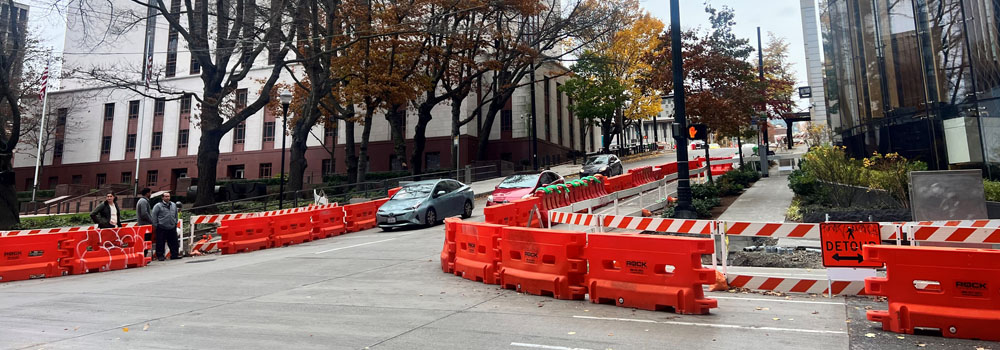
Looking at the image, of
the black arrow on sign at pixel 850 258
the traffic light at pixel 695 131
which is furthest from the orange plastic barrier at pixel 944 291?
the traffic light at pixel 695 131

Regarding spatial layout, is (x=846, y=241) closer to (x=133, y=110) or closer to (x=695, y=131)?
(x=695, y=131)

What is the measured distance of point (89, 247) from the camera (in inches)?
451

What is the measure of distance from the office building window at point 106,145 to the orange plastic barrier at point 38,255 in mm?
50546

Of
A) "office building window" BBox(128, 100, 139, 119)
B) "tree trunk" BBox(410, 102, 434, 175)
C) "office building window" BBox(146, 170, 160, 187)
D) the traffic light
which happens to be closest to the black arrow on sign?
the traffic light

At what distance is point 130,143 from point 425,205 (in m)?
49.4

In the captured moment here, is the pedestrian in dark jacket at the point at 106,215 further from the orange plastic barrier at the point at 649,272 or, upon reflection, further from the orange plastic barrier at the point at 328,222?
the orange plastic barrier at the point at 649,272

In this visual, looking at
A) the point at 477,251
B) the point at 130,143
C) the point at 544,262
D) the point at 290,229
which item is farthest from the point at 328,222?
the point at 130,143

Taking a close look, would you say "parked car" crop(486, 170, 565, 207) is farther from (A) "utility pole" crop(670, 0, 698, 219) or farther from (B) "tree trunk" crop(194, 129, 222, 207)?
Answer: (B) "tree trunk" crop(194, 129, 222, 207)

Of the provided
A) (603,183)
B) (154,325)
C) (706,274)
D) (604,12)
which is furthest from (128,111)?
(706,274)

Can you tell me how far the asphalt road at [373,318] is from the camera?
4852 millimetres

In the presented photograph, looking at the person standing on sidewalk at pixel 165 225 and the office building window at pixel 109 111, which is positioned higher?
the office building window at pixel 109 111

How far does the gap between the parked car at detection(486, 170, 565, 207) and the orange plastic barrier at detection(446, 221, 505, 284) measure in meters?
7.21

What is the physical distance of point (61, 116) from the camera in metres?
51.8

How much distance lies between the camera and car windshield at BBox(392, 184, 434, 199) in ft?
54.9
